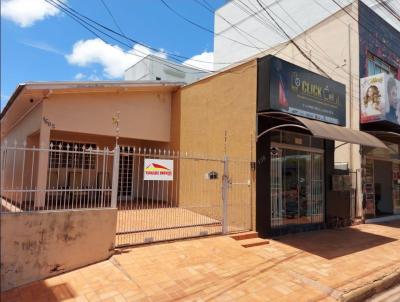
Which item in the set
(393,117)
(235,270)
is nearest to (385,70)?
(393,117)

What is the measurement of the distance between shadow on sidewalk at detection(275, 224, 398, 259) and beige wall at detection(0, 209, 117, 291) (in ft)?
15.4

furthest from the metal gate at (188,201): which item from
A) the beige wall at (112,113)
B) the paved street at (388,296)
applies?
the paved street at (388,296)

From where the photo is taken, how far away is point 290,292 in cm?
525

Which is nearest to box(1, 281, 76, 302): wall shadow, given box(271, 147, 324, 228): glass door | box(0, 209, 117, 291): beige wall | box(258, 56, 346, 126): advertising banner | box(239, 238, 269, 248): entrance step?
box(0, 209, 117, 291): beige wall

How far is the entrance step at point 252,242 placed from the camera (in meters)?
7.72

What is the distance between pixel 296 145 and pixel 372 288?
4.94 m

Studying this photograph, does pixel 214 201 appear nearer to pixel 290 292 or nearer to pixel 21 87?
pixel 290 292

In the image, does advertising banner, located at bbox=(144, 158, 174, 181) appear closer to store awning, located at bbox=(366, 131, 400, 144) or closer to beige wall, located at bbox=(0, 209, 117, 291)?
beige wall, located at bbox=(0, 209, 117, 291)

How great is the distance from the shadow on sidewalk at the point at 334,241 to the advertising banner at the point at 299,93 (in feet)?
11.2

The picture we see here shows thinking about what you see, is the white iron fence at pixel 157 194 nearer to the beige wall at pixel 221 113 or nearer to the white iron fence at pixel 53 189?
the white iron fence at pixel 53 189

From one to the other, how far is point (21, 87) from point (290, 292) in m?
8.28

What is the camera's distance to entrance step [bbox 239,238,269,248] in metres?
7.72

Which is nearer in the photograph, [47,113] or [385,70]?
[47,113]

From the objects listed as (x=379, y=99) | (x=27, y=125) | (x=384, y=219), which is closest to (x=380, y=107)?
(x=379, y=99)
